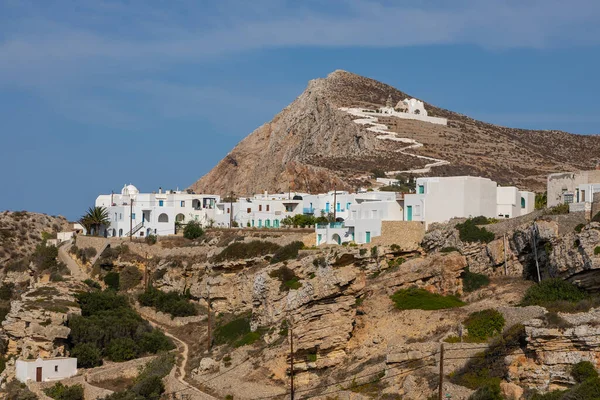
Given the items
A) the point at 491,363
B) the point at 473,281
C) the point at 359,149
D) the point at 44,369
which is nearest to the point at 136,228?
the point at 44,369

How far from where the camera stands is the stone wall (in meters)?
54.8

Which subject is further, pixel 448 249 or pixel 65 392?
pixel 65 392

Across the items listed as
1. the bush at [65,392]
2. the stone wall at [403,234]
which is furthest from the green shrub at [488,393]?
the bush at [65,392]

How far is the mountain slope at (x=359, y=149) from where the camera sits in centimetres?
10200

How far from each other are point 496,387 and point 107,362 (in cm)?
2782

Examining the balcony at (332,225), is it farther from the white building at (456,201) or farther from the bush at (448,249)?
the bush at (448,249)

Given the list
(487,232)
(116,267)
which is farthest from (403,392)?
(116,267)

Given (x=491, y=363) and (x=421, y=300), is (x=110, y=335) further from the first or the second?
(x=491, y=363)

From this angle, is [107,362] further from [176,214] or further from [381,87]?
[381,87]

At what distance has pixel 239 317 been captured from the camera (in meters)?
58.8

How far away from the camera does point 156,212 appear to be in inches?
3287

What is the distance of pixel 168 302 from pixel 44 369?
13.1m

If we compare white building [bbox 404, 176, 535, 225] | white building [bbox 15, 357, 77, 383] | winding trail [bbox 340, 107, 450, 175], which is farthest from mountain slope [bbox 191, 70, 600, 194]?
white building [bbox 15, 357, 77, 383]

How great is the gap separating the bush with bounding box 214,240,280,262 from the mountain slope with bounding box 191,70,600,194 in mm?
24391
